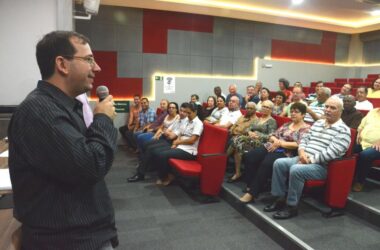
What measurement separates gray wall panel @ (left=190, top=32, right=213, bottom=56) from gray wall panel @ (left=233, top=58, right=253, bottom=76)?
70cm

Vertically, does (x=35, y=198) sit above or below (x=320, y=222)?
above

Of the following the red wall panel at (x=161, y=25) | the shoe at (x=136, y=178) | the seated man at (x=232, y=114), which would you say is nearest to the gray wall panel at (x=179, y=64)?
the red wall panel at (x=161, y=25)

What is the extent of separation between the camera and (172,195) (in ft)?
10.9

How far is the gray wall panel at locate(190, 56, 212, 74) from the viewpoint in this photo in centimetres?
663

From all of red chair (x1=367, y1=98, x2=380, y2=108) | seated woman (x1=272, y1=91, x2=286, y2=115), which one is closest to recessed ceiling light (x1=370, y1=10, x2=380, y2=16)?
red chair (x1=367, y1=98, x2=380, y2=108)

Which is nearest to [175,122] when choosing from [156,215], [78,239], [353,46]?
[156,215]

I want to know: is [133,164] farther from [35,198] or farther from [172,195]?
[35,198]

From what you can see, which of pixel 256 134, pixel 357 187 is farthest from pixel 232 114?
pixel 357 187

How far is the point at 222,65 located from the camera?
688cm

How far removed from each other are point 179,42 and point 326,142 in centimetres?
453

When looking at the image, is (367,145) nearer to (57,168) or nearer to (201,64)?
(57,168)

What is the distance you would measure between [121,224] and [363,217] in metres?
2.11

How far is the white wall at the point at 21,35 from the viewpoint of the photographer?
2979 millimetres

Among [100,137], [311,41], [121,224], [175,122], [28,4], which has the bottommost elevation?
[121,224]
